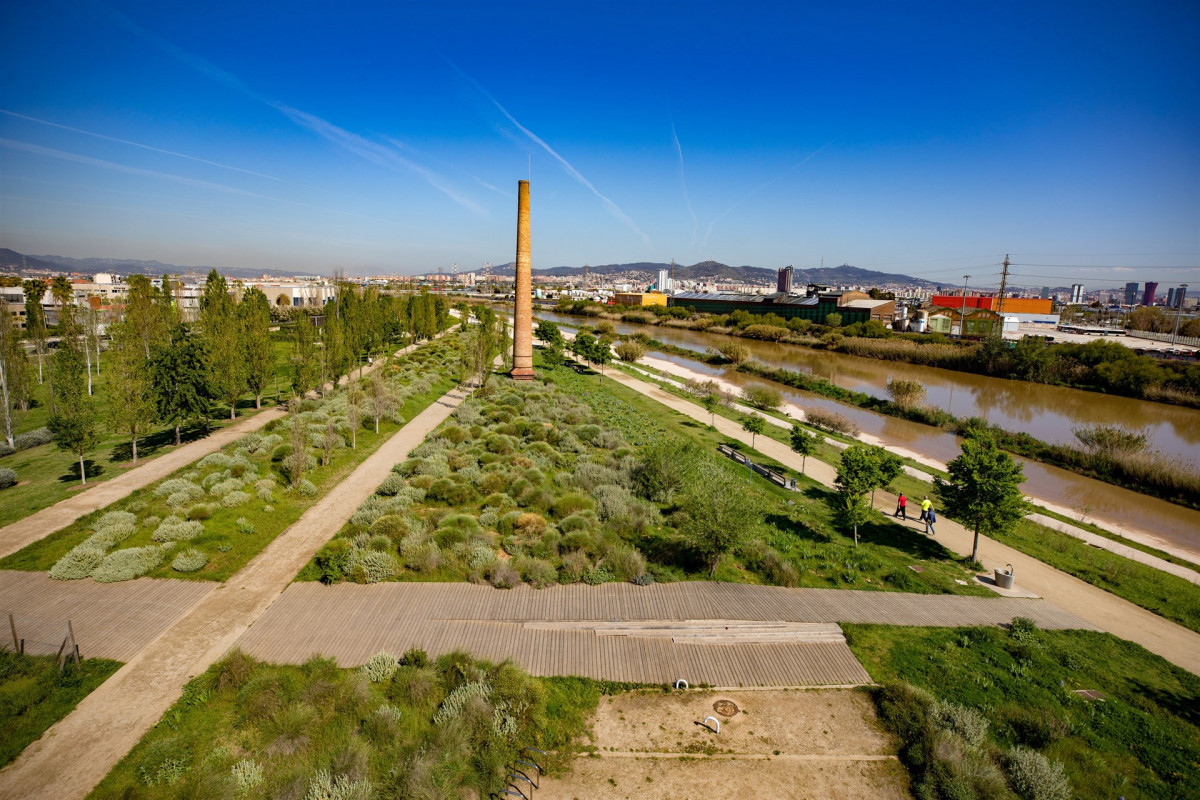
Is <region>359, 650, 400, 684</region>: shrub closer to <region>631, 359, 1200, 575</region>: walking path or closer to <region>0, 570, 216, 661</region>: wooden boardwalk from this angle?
<region>0, 570, 216, 661</region>: wooden boardwalk

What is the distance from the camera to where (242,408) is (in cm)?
2889

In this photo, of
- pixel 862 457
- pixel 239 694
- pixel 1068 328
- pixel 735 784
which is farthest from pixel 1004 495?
pixel 1068 328

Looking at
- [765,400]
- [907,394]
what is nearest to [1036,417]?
[907,394]

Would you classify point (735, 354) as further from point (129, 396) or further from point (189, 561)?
point (189, 561)

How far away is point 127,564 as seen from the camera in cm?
1243

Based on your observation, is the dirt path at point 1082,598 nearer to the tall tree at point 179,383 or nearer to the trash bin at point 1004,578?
the trash bin at point 1004,578

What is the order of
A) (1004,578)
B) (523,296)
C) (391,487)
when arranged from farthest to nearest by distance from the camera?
(523,296), (391,487), (1004,578)

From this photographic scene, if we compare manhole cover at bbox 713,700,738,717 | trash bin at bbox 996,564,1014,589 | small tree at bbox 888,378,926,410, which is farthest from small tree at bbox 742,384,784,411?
manhole cover at bbox 713,700,738,717

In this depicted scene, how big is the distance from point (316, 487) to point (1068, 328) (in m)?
105

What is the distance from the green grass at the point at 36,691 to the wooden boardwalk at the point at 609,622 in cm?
224

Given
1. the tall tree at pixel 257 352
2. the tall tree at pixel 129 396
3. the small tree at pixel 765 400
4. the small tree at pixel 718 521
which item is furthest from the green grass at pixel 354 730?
the small tree at pixel 765 400

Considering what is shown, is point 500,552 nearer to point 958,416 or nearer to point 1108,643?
point 1108,643

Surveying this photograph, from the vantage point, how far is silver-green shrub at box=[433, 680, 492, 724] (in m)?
8.45

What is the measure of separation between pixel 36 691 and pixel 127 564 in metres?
4.47
